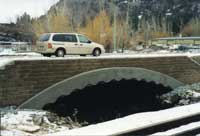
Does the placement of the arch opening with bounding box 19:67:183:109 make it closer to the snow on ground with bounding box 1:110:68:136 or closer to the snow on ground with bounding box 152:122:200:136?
the snow on ground with bounding box 1:110:68:136

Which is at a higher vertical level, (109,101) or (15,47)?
(15,47)

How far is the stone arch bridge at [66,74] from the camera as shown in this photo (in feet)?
47.7

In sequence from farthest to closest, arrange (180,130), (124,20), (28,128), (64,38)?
(124,20) → (64,38) → (28,128) → (180,130)

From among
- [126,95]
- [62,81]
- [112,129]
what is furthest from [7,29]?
[112,129]

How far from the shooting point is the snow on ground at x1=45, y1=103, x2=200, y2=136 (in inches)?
312

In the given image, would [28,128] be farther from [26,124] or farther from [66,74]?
[66,74]

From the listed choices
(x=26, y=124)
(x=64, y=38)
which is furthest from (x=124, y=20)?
(x=26, y=124)

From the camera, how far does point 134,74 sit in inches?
771

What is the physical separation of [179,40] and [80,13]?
5798cm

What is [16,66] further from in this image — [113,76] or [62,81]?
[113,76]

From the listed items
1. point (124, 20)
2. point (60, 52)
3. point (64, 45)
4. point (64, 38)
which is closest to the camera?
point (60, 52)

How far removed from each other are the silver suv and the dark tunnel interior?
3.65 meters

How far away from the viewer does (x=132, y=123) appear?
8555 mm

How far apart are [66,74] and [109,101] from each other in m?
5.56
